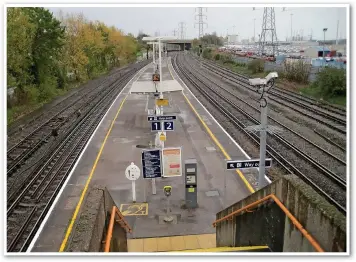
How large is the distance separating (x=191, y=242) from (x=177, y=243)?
0.35 m

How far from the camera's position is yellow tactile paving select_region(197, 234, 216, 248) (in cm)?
948

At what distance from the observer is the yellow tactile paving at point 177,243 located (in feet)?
29.9

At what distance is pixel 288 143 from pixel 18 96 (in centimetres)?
1962

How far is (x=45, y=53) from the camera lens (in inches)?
1221

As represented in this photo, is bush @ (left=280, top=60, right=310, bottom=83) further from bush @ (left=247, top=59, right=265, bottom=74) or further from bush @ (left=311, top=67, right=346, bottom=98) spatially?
bush @ (left=247, top=59, right=265, bottom=74)

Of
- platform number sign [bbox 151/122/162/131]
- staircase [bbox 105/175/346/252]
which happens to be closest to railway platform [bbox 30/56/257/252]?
staircase [bbox 105/175/346/252]

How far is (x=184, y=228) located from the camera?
393 inches

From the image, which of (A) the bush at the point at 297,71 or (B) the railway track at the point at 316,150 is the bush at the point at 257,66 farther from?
(B) the railway track at the point at 316,150

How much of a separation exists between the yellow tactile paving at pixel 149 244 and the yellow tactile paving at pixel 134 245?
0.32ft

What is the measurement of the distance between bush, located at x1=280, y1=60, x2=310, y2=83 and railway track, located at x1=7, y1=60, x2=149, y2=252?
17357 millimetres

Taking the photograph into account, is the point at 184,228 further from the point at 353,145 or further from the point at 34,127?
the point at 34,127

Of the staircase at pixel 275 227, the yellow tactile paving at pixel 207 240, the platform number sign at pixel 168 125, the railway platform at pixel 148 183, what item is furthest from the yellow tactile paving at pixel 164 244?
the platform number sign at pixel 168 125

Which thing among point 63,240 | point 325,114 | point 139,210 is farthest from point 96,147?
point 325,114

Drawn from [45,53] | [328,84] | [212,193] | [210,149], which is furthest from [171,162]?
[45,53]
